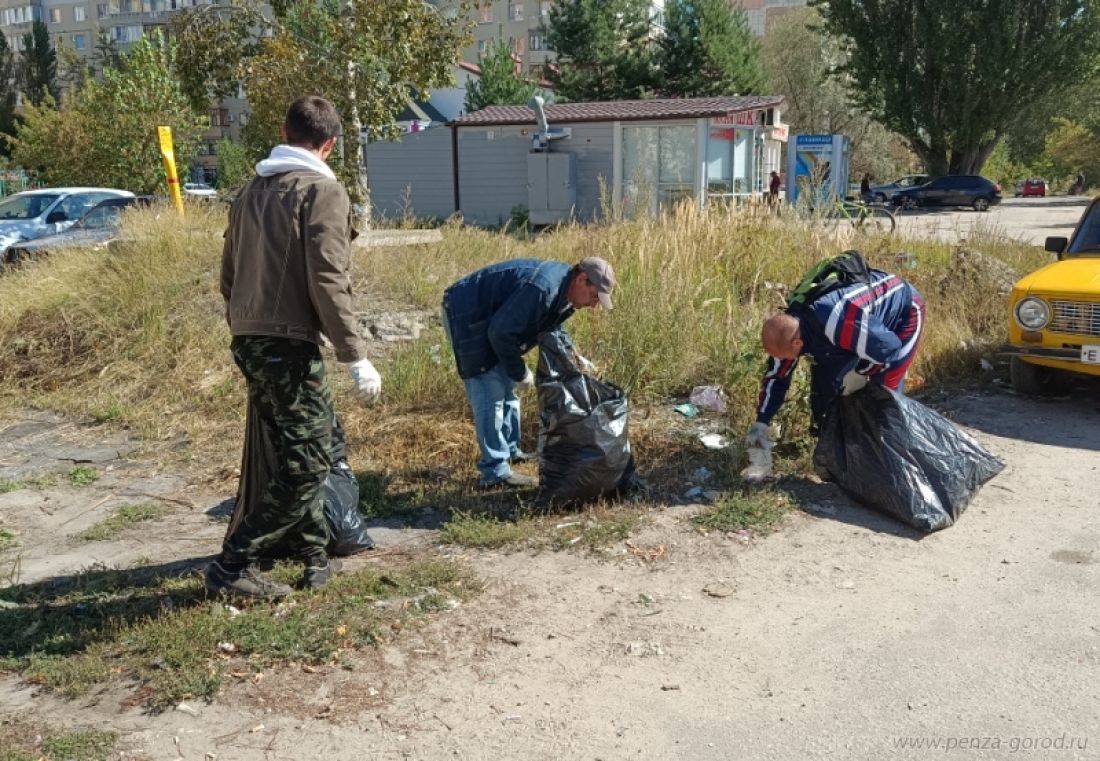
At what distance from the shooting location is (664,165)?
2344cm

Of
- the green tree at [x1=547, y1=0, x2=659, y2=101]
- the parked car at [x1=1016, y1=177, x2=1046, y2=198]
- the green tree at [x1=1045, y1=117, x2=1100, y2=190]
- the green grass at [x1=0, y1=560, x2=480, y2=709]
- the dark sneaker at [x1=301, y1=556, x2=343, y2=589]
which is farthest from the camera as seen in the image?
the parked car at [x1=1016, y1=177, x2=1046, y2=198]

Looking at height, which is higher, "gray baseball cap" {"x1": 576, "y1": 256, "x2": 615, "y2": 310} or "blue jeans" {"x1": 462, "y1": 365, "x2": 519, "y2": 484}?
"gray baseball cap" {"x1": 576, "y1": 256, "x2": 615, "y2": 310}

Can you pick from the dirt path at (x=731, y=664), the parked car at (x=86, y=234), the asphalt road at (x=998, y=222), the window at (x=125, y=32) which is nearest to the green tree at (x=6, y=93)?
the window at (x=125, y=32)

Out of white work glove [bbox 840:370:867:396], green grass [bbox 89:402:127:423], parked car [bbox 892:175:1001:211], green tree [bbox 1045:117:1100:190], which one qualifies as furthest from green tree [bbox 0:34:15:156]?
green tree [bbox 1045:117:1100:190]

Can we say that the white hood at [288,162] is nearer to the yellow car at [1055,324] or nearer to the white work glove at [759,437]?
the white work glove at [759,437]

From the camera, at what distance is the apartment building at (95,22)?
217ft

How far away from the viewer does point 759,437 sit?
5.08 metres

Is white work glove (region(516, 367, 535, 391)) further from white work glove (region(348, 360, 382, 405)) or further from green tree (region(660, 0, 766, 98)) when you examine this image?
green tree (region(660, 0, 766, 98))

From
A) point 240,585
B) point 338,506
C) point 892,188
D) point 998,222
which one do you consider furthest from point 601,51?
point 240,585

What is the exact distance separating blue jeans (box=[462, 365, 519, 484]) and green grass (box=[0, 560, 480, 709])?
3.14 ft

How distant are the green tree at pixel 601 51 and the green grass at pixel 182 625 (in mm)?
34040

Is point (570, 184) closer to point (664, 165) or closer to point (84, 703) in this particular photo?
point (664, 165)

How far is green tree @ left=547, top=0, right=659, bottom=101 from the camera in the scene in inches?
1411

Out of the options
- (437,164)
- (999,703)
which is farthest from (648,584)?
(437,164)
